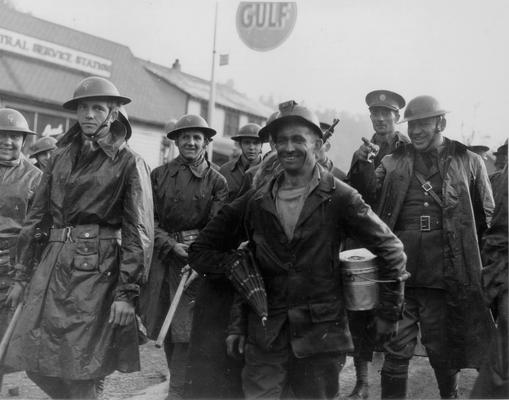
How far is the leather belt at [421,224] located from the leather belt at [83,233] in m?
2.26

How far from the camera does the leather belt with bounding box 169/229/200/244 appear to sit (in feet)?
17.7

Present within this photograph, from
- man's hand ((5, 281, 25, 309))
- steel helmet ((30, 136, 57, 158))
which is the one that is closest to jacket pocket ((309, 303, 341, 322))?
man's hand ((5, 281, 25, 309))

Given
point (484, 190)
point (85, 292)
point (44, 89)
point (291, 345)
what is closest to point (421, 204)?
point (484, 190)

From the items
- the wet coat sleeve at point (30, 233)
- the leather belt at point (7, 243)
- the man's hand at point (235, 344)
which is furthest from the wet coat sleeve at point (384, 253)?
the leather belt at point (7, 243)

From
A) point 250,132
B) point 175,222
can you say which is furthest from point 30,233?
point 250,132

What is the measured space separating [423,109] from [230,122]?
28201 mm

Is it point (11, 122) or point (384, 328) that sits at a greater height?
point (11, 122)

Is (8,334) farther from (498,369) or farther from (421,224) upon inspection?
(421,224)

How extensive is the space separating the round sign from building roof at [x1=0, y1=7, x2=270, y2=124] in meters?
15.7

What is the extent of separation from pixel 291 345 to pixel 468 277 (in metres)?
1.96

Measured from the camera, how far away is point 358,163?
4797 mm

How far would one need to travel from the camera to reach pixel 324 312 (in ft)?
10.7

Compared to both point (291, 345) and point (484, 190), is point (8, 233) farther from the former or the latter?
point (484, 190)

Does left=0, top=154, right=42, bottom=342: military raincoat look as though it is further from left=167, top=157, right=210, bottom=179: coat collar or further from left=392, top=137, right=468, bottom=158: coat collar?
left=392, top=137, right=468, bottom=158: coat collar
